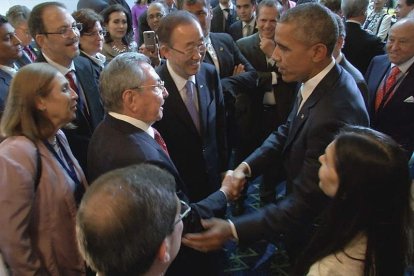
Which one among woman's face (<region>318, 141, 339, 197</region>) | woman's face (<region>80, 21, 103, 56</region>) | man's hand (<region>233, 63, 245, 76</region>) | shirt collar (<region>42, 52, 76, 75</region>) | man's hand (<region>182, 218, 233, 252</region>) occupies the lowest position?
man's hand (<region>182, 218, 233, 252</region>)

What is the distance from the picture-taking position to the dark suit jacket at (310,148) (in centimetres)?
161

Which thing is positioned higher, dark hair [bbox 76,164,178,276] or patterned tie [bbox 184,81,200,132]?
dark hair [bbox 76,164,178,276]

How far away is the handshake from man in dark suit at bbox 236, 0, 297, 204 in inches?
42.2

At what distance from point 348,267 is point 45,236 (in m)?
1.21

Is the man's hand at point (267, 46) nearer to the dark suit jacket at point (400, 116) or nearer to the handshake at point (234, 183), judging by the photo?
the dark suit jacket at point (400, 116)

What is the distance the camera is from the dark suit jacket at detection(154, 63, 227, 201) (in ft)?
7.30

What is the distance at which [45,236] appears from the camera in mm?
1591

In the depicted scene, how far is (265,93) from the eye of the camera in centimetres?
311

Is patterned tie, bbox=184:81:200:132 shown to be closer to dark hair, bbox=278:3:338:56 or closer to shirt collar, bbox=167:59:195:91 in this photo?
shirt collar, bbox=167:59:195:91

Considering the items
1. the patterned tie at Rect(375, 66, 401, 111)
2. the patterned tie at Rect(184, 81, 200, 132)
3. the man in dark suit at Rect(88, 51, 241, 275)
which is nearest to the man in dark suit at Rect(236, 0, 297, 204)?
the patterned tie at Rect(375, 66, 401, 111)

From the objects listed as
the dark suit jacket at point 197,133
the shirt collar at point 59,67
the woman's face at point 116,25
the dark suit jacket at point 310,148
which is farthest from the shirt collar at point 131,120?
the woman's face at point 116,25

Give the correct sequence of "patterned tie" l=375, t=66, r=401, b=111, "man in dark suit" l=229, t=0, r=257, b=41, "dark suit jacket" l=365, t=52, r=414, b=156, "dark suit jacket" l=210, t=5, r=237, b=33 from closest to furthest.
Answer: "dark suit jacket" l=365, t=52, r=414, b=156, "patterned tie" l=375, t=66, r=401, b=111, "man in dark suit" l=229, t=0, r=257, b=41, "dark suit jacket" l=210, t=5, r=237, b=33

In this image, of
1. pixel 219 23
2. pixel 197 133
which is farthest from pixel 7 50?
pixel 219 23

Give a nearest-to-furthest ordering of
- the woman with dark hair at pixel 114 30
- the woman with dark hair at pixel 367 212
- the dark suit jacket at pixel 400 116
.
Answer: the woman with dark hair at pixel 367 212 < the dark suit jacket at pixel 400 116 < the woman with dark hair at pixel 114 30
